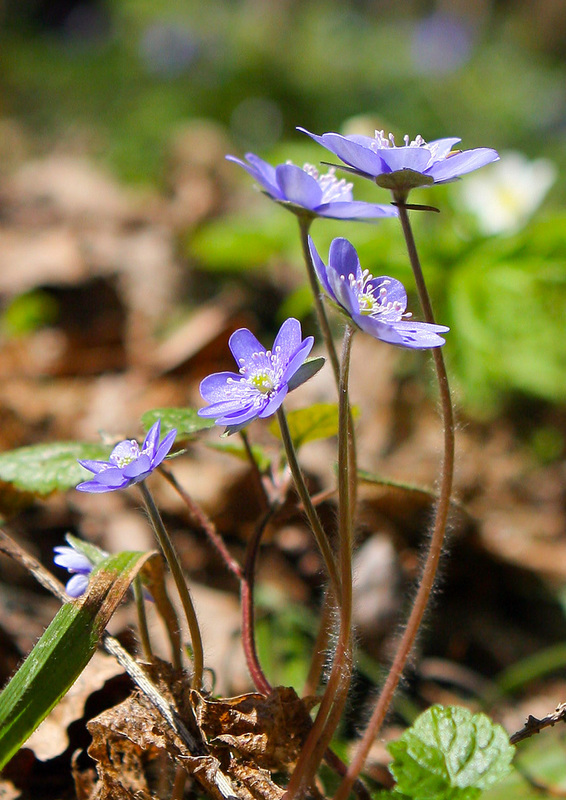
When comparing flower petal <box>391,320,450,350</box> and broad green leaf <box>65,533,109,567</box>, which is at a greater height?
flower petal <box>391,320,450,350</box>

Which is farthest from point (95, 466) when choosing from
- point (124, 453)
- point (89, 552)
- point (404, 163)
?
point (404, 163)

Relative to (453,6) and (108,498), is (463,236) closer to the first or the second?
(108,498)

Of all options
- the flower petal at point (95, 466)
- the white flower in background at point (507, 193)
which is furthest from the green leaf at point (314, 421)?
the white flower in background at point (507, 193)

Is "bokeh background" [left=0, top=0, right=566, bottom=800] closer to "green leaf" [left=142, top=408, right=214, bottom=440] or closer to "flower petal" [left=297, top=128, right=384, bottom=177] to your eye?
"green leaf" [left=142, top=408, right=214, bottom=440]

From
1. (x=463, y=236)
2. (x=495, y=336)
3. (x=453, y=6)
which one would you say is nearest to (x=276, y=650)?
(x=495, y=336)

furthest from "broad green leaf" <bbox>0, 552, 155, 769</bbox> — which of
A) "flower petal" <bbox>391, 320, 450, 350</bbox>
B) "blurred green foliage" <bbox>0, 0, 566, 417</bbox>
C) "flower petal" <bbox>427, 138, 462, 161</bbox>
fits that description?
"blurred green foliage" <bbox>0, 0, 566, 417</bbox>

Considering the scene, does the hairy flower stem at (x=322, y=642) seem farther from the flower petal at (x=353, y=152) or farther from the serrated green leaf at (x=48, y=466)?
the flower petal at (x=353, y=152)
